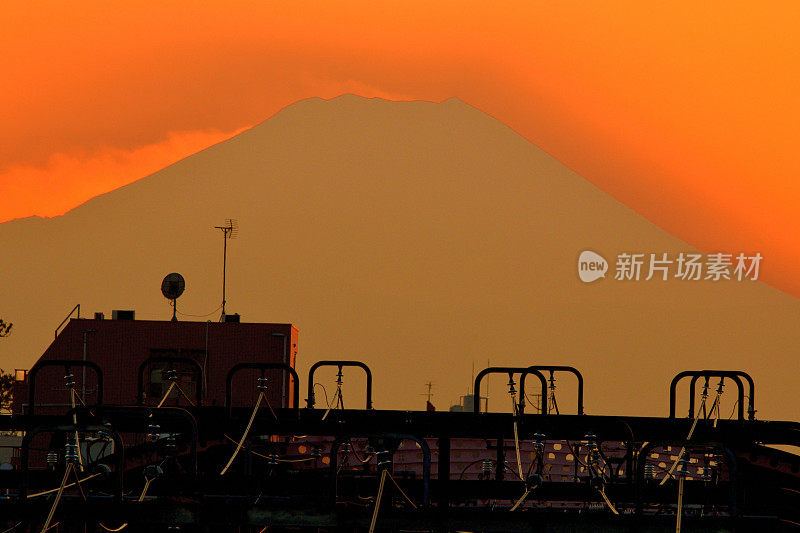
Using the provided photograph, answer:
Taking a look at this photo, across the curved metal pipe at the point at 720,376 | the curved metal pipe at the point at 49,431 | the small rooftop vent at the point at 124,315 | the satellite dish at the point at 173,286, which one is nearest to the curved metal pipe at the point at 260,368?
the curved metal pipe at the point at 49,431

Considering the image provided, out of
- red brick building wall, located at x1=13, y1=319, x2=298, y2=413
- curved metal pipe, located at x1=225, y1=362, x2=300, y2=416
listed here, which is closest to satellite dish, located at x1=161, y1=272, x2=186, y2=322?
red brick building wall, located at x1=13, y1=319, x2=298, y2=413

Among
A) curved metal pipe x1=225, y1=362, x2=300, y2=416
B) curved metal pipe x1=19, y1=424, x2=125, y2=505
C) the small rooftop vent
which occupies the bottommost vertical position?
curved metal pipe x1=19, y1=424, x2=125, y2=505

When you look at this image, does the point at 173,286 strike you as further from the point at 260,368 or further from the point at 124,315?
the point at 260,368

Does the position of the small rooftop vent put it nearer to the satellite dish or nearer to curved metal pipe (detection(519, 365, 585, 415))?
the satellite dish

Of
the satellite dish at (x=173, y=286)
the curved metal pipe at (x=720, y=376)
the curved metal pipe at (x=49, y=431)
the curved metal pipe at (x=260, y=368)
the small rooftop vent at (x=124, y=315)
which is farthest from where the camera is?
the small rooftop vent at (x=124, y=315)

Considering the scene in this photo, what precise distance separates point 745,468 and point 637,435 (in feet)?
12.5

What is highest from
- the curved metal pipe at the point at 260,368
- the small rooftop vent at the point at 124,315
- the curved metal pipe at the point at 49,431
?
the small rooftop vent at the point at 124,315

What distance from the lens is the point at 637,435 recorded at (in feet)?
51.7

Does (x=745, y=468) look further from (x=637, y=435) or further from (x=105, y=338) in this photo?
(x=105, y=338)

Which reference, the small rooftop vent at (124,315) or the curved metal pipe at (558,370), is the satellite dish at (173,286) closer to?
the small rooftop vent at (124,315)

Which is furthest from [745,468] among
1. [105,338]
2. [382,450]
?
[105,338]

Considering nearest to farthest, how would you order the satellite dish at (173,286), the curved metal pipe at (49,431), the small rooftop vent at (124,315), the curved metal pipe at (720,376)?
the curved metal pipe at (49,431) < the curved metal pipe at (720,376) < the satellite dish at (173,286) < the small rooftop vent at (124,315)

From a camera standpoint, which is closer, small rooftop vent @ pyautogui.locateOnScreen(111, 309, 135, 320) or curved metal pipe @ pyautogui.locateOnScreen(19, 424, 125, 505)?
curved metal pipe @ pyautogui.locateOnScreen(19, 424, 125, 505)

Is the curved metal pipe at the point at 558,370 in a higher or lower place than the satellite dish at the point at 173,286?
lower
